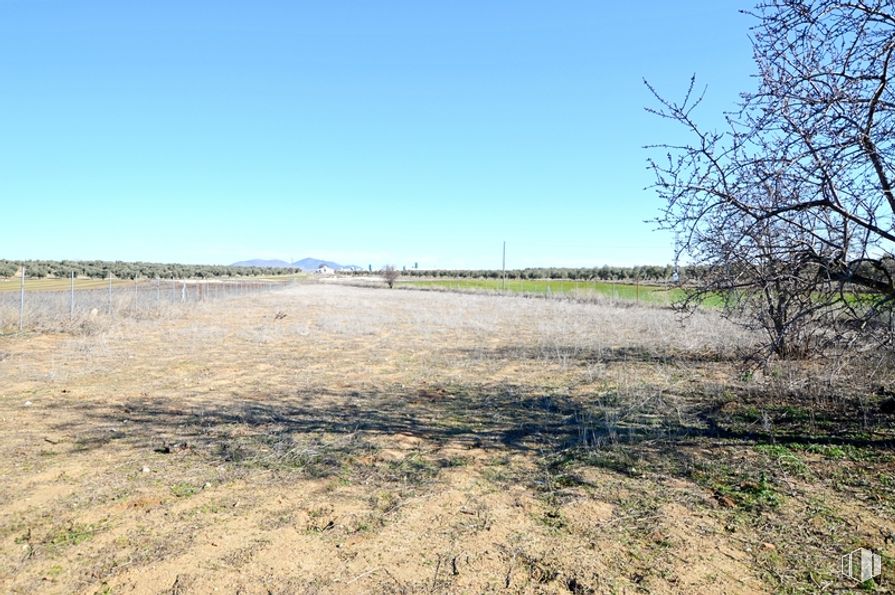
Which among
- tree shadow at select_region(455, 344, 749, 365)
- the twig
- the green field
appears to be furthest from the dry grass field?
the green field

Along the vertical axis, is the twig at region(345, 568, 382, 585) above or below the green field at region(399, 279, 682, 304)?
below

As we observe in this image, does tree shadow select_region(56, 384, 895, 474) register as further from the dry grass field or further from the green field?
the green field

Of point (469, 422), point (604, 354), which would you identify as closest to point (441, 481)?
point (469, 422)

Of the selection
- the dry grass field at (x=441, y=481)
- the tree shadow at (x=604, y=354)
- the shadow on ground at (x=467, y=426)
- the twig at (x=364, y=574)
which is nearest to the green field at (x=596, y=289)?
the tree shadow at (x=604, y=354)

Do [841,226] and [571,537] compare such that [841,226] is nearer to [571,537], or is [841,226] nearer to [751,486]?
[751,486]

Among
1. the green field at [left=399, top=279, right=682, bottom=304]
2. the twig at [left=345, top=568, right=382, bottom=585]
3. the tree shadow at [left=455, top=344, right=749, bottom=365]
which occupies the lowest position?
the twig at [left=345, top=568, right=382, bottom=585]

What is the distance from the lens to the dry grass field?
3070 mm

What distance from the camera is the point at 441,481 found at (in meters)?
4.45

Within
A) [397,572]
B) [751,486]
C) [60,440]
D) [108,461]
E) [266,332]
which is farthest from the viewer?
[266,332]

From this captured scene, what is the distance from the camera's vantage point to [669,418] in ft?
21.0

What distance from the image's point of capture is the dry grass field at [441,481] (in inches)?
121

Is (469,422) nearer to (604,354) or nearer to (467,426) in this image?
(467,426)

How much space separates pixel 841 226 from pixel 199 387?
9.09 m

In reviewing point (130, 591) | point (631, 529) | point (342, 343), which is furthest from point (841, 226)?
point (342, 343)
